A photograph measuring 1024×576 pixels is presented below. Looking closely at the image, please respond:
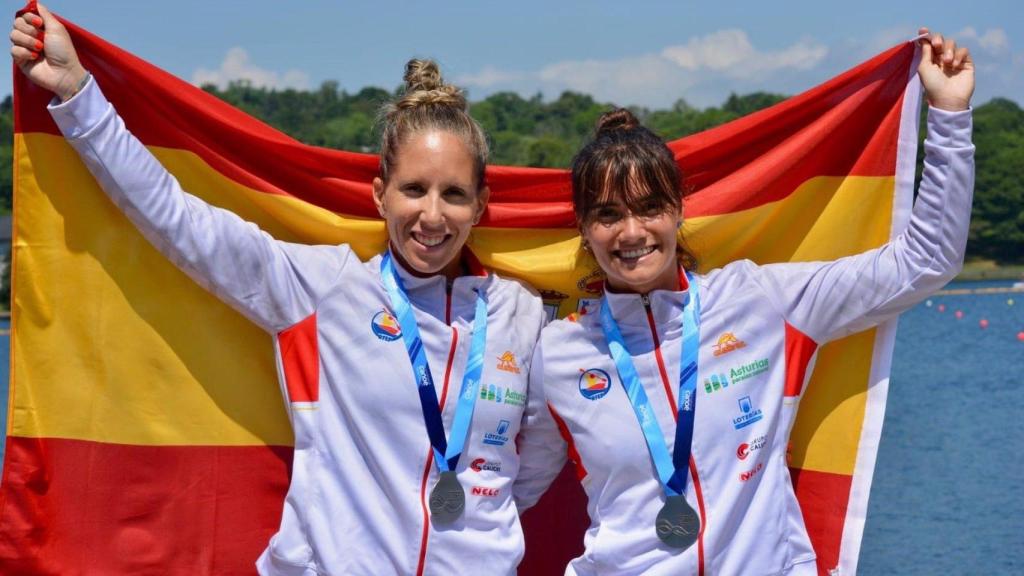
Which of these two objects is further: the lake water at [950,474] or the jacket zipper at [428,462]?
the lake water at [950,474]

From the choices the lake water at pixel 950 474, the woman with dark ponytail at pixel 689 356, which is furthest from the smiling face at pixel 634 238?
the lake water at pixel 950 474

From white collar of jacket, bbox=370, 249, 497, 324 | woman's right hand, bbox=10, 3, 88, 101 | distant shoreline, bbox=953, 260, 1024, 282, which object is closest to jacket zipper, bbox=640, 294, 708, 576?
white collar of jacket, bbox=370, 249, 497, 324

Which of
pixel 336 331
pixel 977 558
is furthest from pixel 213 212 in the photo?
pixel 977 558

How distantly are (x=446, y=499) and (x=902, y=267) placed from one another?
1418 mm

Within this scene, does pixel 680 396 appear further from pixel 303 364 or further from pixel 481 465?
pixel 303 364

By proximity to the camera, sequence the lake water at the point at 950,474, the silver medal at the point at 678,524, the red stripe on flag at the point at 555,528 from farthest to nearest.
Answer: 1. the lake water at the point at 950,474
2. the red stripe on flag at the point at 555,528
3. the silver medal at the point at 678,524

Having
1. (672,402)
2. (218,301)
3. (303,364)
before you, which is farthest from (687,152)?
(218,301)

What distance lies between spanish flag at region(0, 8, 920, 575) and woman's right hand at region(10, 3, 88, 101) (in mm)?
246

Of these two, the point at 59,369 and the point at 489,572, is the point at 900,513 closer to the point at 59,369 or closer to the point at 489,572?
the point at 489,572

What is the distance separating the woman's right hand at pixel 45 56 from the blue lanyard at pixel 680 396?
1.59 meters

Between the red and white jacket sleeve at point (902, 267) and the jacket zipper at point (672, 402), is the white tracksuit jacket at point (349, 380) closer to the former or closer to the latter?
the jacket zipper at point (672, 402)

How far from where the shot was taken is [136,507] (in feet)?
12.5

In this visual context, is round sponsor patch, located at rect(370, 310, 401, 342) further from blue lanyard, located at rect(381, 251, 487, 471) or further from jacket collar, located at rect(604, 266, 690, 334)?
jacket collar, located at rect(604, 266, 690, 334)

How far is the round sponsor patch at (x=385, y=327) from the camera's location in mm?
3346
